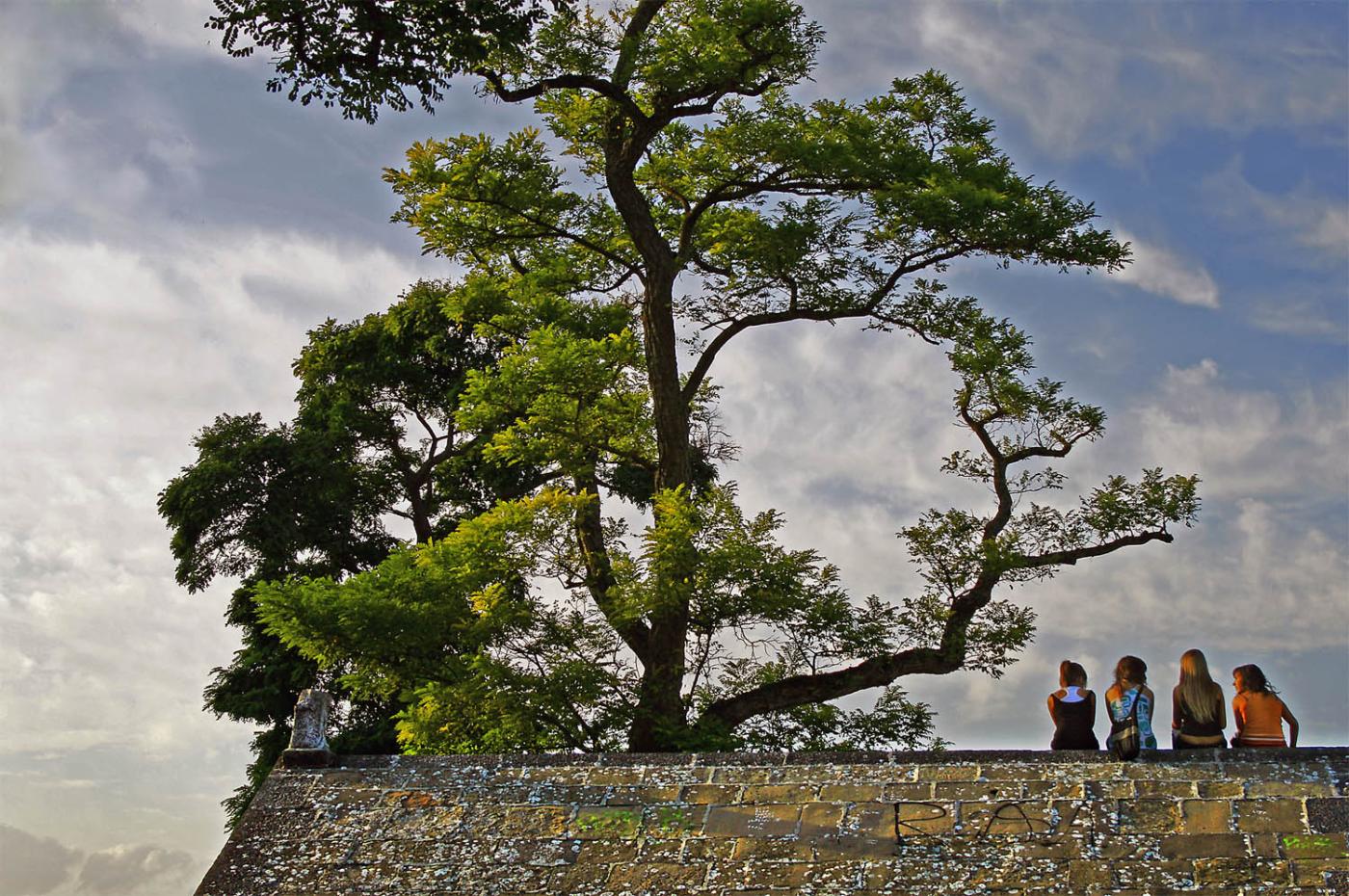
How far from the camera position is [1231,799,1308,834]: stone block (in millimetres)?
7633

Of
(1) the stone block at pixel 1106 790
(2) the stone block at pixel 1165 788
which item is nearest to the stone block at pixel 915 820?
(1) the stone block at pixel 1106 790

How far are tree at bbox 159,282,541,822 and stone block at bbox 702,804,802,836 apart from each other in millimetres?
13516

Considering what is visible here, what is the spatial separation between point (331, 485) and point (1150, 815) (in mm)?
18066

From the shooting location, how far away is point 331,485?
2362cm

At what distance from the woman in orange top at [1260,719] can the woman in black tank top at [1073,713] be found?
38.0 inches

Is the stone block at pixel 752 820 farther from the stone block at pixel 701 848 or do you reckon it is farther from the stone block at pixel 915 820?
the stone block at pixel 915 820

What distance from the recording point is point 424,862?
833 cm

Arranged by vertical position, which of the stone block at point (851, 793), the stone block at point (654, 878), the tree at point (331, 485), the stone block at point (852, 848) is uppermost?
the tree at point (331, 485)

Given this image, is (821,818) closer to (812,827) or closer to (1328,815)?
(812,827)

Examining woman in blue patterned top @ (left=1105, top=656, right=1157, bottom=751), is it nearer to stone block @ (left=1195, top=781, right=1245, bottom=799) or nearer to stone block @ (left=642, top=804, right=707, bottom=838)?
stone block @ (left=1195, top=781, right=1245, bottom=799)

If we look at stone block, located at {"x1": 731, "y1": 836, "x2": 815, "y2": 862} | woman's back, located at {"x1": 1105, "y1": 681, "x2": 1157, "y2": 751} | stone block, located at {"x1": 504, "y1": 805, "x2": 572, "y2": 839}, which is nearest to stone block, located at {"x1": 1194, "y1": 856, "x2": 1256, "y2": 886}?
woman's back, located at {"x1": 1105, "y1": 681, "x2": 1157, "y2": 751}

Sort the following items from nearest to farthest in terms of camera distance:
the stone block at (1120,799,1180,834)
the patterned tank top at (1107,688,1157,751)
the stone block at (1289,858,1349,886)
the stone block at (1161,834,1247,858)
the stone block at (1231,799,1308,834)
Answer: the stone block at (1289,858,1349,886) < the stone block at (1161,834,1247,858) < the stone block at (1231,799,1308,834) < the stone block at (1120,799,1180,834) < the patterned tank top at (1107,688,1157,751)

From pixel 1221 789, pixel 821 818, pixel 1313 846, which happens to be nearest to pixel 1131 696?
pixel 1221 789

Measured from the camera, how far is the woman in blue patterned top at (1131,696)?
912cm
